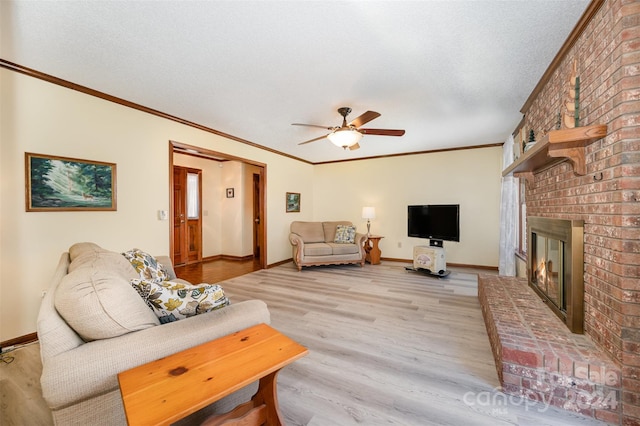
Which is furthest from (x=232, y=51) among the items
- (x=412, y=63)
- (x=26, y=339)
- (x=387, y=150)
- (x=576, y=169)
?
(x=387, y=150)

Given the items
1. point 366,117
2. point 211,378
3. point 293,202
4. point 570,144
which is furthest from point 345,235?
point 211,378

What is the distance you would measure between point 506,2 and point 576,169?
4.10 feet

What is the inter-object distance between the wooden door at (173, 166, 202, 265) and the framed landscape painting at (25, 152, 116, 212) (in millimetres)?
2823

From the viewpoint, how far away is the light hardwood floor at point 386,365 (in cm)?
158

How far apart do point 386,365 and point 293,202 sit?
474 centimetres

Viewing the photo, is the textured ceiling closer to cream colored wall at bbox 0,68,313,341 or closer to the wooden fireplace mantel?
cream colored wall at bbox 0,68,313,341

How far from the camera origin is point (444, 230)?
484 cm

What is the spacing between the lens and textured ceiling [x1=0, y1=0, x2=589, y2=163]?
68.9 inches

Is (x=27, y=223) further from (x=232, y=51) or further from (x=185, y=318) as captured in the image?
(x=232, y=51)

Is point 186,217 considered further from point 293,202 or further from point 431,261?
point 431,261

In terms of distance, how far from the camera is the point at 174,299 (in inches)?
55.5

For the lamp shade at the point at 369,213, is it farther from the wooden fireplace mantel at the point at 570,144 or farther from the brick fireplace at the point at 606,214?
the brick fireplace at the point at 606,214

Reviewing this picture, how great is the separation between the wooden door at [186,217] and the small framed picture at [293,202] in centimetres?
221

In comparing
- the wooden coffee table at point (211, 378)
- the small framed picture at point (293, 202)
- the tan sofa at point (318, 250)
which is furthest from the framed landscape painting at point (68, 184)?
the small framed picture at point (293, 202)
